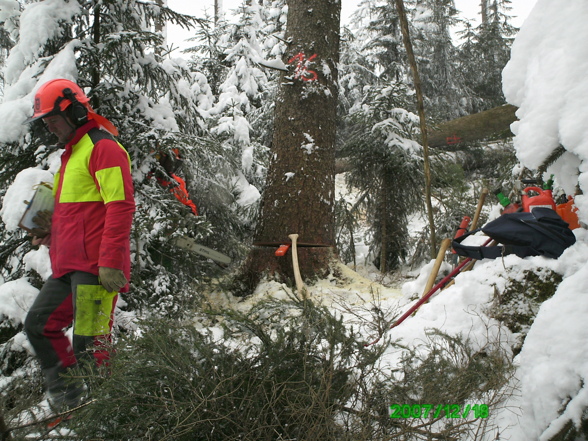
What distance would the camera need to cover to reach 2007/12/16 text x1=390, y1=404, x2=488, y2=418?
64.6 inches

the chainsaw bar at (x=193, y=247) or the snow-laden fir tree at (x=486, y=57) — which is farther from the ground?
the snow-laden fir tree at (x=486, y=57)

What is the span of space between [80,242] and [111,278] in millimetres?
296

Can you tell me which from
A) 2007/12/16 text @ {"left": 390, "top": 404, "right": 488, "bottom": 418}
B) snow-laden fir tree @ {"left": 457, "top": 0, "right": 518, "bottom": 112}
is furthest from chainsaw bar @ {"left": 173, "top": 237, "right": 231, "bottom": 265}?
snow-laden fir tree @ {"left": 457, "top": 0, "right": 518, "bottom": 112}

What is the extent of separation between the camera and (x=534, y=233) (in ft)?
8.34

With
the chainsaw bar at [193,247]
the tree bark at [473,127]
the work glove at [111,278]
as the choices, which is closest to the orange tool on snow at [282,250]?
the chainsaw bar at [193,247]

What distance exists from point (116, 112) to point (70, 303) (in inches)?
80.5

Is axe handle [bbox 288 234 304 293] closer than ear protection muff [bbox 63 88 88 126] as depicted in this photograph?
No

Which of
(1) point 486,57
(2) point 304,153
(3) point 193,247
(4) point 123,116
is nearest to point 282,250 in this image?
(3) point 193,247

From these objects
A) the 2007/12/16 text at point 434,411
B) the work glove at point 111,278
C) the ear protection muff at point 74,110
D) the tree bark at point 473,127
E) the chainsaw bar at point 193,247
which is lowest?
the 2007/12/16 text at point 434,411

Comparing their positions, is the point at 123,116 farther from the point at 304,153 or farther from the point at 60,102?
the point at 304,153

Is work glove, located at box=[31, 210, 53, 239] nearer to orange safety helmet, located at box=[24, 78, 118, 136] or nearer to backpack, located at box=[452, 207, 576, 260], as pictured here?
orange safety helmet, located at box=[24, 78, 118, 136]

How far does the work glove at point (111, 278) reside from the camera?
2.44 meters

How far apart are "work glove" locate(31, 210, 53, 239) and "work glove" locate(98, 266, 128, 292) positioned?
63cm

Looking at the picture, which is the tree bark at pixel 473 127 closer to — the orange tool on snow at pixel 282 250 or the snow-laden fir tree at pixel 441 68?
the orange tool on snow at pixel 282 250
